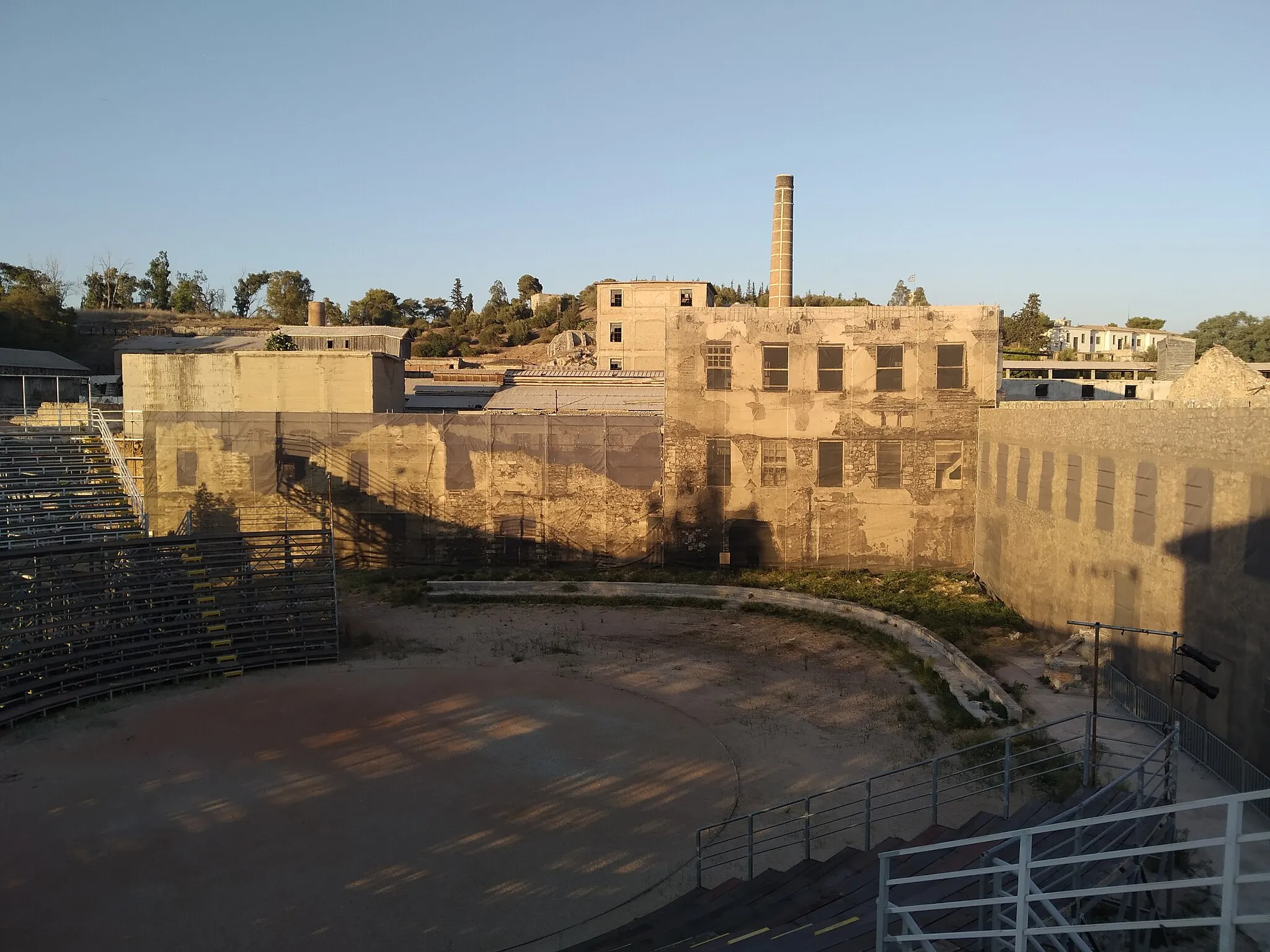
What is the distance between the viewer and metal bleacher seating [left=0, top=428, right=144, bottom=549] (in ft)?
79.2

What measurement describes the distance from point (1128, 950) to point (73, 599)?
767 inches

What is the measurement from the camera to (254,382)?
35.1 m

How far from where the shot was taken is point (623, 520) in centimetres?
3114

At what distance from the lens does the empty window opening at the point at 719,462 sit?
3012 cm

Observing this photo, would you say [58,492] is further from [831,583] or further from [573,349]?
[573,349]

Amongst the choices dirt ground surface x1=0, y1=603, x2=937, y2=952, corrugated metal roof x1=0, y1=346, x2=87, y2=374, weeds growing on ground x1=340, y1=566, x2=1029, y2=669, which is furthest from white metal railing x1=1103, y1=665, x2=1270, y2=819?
corrugated metal roof x1=0, y1=346, x2=87, y2=374

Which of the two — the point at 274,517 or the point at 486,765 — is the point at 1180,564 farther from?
the point at 274,517

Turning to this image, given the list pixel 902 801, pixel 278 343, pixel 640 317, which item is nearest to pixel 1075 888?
pixel 902 801

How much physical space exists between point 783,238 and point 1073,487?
716 inches

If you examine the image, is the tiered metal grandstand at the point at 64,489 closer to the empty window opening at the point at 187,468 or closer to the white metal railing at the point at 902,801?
the empty window opening at the point at 187,468

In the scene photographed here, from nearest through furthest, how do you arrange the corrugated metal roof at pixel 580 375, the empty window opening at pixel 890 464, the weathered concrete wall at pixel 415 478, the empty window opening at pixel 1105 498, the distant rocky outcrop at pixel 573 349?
the empty window opening at pixel 1105 498 < the empty window opening at pixel 890 464 < the weathered concrete wall at pixel 415 478 < the corrugated metal roof at pixel 580 375 < the distant rocky outcrop at pixel 573 349

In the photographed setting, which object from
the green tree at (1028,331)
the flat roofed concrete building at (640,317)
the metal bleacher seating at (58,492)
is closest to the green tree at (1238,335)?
the green tree at (1028,331)

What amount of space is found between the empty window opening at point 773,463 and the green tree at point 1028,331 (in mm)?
58031

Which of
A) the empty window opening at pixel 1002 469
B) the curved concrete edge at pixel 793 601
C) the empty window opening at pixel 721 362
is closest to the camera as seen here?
the curved concrete edge at pixel 793 601
